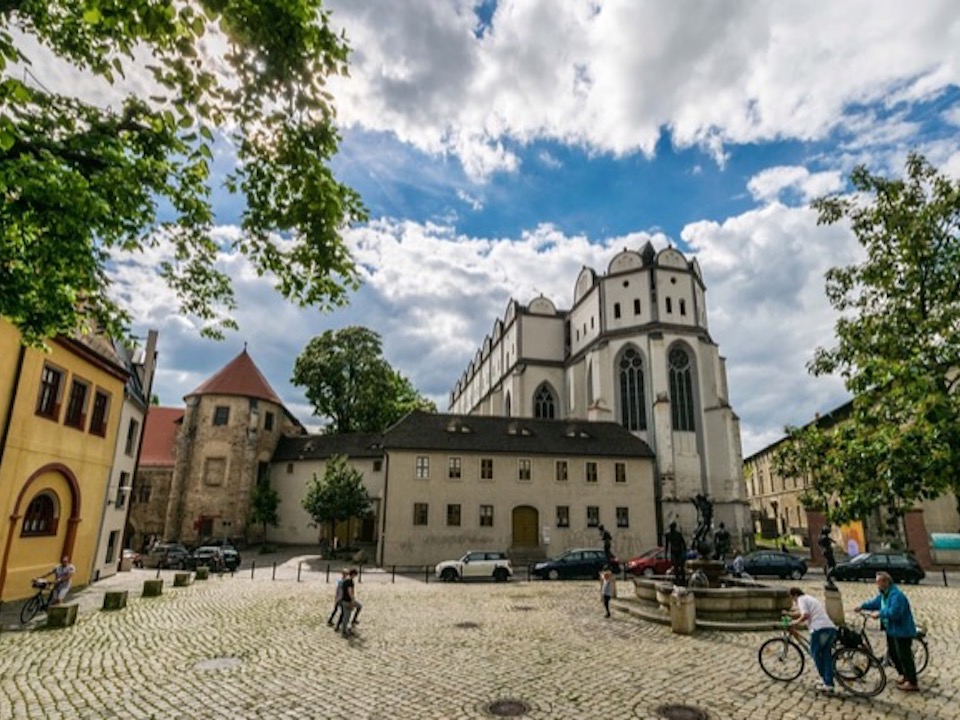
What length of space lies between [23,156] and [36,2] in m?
3.11

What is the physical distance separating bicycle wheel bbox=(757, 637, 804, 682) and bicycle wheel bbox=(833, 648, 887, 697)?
2.01ft

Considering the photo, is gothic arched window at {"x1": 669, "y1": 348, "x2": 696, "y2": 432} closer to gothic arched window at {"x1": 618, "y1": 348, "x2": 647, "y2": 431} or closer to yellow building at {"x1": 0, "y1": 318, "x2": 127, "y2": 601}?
gothic arched window at {"x1": 618, "y1": 348, "x2": 647, "y2": 431}

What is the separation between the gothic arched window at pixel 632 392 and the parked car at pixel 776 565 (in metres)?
19.2

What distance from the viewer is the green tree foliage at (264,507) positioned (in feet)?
137

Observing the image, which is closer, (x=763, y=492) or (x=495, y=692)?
(x=495, y=692)

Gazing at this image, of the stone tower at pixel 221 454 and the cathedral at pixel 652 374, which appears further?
the cathedral at pixel 652 374

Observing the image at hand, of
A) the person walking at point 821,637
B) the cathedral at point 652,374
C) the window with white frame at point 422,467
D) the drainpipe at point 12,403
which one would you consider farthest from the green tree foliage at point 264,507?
the person walking at point 821,637

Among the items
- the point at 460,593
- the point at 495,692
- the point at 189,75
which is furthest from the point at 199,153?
the point at 460,593

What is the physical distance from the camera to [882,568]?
25.4m

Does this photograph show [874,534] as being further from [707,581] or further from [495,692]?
[495,692]

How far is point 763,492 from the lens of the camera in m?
71.8

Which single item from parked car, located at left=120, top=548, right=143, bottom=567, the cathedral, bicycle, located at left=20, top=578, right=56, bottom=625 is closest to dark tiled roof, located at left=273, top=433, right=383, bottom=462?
parked car, located at left=120, top=548, right=143, bottom=567

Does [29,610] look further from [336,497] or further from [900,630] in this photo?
[336,497]

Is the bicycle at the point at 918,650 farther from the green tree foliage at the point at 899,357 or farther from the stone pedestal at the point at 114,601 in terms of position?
the stone pedestal at the point at 114,601
